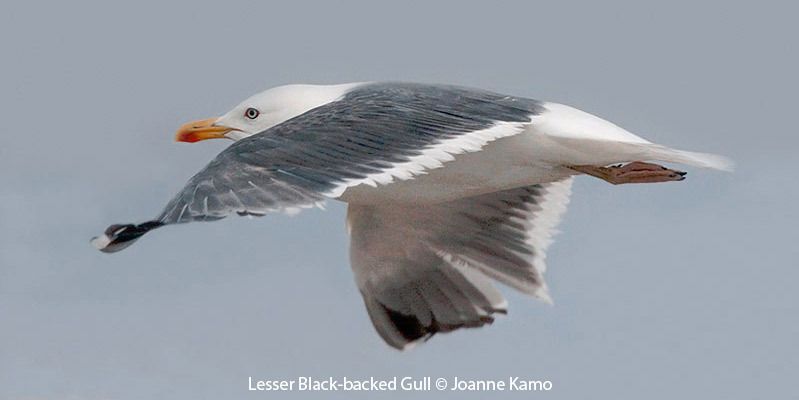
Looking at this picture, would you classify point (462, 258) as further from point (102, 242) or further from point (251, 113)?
point (102, 242)

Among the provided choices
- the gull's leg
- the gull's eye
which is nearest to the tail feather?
the gull's leg

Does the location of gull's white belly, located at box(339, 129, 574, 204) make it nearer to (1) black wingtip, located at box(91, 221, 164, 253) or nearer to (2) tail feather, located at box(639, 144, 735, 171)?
(2) tail feather, located at box(639, 144, 735, 171)

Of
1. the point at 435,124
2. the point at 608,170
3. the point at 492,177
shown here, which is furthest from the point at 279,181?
the point at 608,170

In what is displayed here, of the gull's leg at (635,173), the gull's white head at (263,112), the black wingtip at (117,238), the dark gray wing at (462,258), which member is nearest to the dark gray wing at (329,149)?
the black wingtip at (117,238)

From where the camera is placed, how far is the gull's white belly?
24.6 ft

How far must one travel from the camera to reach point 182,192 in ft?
20.1

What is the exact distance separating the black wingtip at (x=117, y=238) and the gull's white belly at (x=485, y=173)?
1937 mm

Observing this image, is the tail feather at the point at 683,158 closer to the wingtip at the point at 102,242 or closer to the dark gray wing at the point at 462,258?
the dark gray wing at the point at 462,258

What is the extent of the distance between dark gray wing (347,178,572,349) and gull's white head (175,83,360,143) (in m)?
0.86

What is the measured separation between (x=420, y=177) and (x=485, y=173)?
31cm

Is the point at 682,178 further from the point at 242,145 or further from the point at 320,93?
the point at 242,145

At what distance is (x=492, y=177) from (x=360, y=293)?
1506mm

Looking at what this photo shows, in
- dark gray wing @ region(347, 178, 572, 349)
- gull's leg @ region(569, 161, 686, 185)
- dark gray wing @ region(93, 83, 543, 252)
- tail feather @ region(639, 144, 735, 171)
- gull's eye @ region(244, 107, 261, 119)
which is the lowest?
dark gray wing @ region(347, 178, 572, 349)

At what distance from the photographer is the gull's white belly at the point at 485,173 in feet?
24.6
